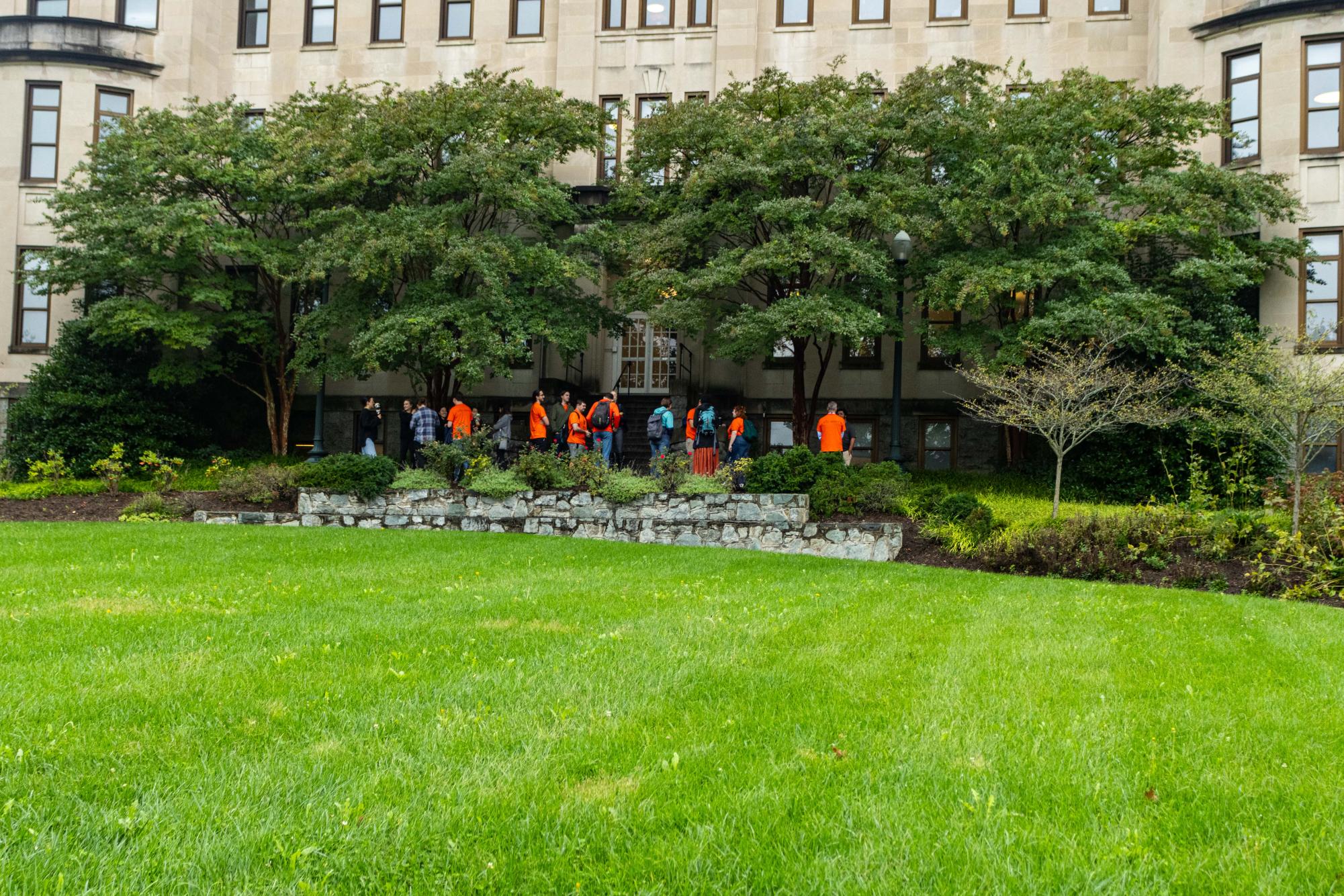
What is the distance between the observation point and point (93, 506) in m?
20.7

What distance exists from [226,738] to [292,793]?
2.62 ft

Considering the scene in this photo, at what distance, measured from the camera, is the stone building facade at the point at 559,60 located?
86.5 ft

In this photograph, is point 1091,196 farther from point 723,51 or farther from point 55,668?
point 55,668

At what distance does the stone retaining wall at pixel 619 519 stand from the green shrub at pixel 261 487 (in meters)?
0.66

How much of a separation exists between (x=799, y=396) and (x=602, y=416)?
231 inches

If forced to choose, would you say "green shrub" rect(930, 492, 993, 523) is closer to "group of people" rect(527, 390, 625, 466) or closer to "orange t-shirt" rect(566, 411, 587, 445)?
"group of people" rect(527, 390, 625, 466)

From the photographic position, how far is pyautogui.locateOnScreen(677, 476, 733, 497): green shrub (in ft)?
59.8

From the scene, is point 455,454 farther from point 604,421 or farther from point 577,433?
point 604,421

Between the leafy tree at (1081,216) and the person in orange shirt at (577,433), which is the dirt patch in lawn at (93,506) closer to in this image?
the person in orange shirt at (577,433)

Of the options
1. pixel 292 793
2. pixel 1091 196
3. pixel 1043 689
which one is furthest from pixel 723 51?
pixel 292 793

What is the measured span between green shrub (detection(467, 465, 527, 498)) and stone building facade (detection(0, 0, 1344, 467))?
690cm

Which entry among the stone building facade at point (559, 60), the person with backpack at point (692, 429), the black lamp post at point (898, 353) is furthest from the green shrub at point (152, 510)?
the black lamp post at point (898, 353)

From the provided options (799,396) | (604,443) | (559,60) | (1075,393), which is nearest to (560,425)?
(604,443)

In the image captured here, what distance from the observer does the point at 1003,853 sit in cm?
345
